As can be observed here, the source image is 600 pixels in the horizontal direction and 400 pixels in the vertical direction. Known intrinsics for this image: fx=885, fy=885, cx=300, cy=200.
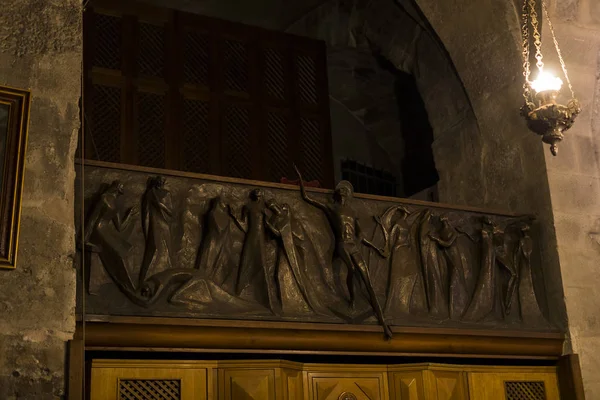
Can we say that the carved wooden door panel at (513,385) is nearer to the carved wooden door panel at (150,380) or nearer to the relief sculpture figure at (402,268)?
the relief sculpture figure at (402,268)

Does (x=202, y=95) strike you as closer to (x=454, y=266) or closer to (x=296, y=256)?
(x=296, y=256)

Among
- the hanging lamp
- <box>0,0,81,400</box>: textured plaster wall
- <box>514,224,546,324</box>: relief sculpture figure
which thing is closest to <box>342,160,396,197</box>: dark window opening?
<box>514,224,546,324</box>: relief sculpture figure

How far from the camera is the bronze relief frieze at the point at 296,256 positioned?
18.7 feet

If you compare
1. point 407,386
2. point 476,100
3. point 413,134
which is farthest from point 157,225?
point 413,134

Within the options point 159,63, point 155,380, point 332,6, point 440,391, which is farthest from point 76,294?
point 332,6

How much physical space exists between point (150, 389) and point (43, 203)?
1390 mm

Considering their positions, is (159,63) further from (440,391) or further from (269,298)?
(440,391)

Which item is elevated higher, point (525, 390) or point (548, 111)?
point (548, 111)

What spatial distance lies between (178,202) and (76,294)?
1016 millimetres

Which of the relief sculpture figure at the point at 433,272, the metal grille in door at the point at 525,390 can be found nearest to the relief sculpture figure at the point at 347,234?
the relief sculpture figure at the point at 433,272

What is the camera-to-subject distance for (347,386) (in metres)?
6.27

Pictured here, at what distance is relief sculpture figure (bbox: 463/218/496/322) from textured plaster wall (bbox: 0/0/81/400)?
10.6 ft

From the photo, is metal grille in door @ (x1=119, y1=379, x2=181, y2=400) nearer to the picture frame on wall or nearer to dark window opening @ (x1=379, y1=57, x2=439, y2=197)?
the picture frame on wall

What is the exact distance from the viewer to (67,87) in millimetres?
5512
